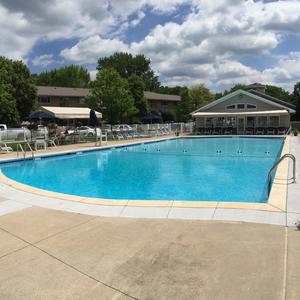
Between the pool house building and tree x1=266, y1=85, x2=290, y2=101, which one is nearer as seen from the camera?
the pool house building

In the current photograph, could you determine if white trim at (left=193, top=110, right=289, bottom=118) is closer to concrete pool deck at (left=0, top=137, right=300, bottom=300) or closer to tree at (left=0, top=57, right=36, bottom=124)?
tree at (left=0, top=57, right=36, bottom=124)

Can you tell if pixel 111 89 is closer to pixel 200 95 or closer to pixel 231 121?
pixel 231 121

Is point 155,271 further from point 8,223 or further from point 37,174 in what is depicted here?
point 37,174

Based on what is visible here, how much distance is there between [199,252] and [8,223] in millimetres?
3431

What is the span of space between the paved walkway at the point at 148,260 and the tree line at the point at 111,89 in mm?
25563

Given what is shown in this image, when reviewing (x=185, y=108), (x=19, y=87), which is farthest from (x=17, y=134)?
(x=185, y=108)

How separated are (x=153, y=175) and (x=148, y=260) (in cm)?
942

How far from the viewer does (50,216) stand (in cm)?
628

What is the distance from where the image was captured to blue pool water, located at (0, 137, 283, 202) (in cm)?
1054

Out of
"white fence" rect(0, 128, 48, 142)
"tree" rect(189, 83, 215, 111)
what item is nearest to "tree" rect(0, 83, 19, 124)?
"white fence" rect(0, 128, 48, 142)

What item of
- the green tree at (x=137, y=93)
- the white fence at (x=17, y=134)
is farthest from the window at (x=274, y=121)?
the white fence at (x=17, y=134)

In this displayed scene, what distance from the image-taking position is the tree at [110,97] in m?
30.9

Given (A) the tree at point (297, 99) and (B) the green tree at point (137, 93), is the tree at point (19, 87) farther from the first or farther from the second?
(A) the tree at point (297, 99)

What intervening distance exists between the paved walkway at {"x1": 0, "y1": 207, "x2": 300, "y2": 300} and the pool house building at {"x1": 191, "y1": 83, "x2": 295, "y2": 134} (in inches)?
1243
